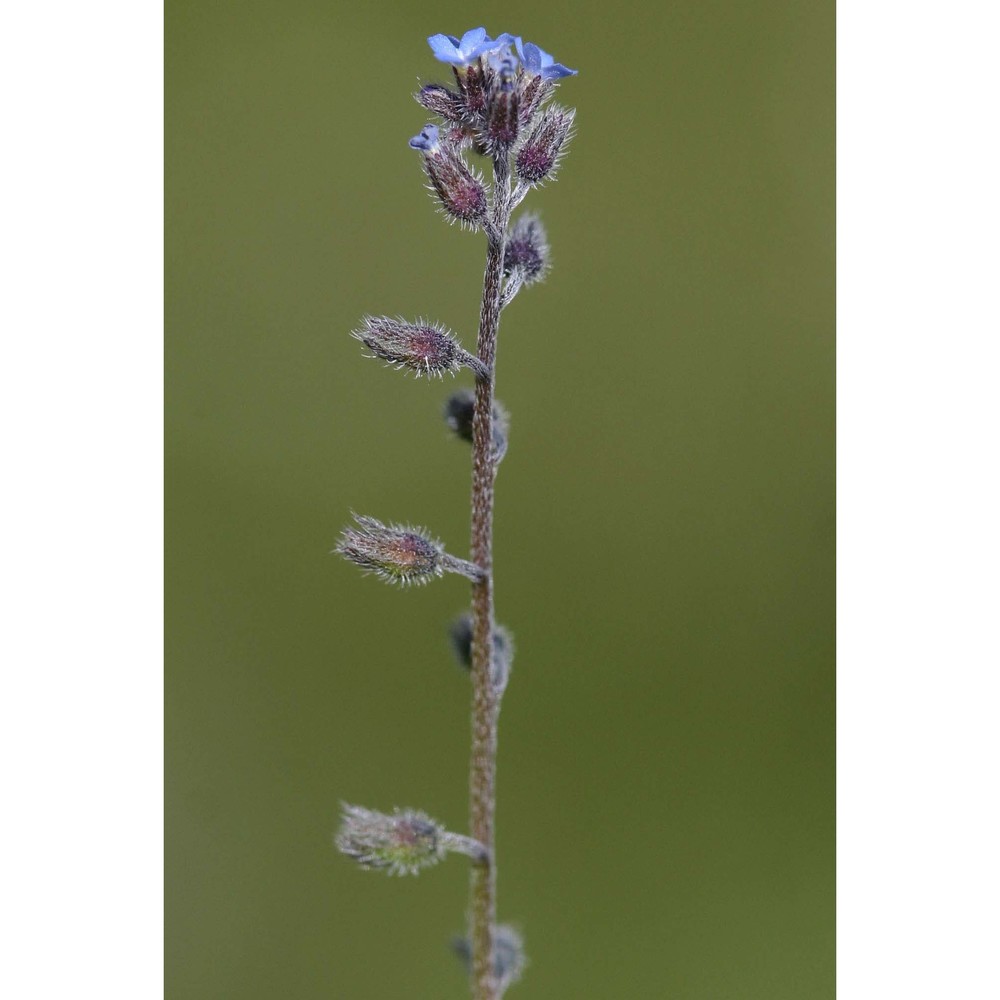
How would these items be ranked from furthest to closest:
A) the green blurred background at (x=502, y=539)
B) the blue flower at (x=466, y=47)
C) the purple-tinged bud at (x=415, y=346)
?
the green blurred background at (x=502, y=539) < the purple-tinged bud at (x=415, y=346) < the blue flower at (x=466, y=47)

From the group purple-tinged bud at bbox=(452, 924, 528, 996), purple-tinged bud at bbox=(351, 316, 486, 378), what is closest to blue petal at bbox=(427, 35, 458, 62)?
purple-tinged bud at bbox=(351, 316, 486, 378)

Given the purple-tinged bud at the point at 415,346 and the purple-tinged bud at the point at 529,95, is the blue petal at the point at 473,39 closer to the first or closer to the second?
the purple-tinged bud at the point at 529,95

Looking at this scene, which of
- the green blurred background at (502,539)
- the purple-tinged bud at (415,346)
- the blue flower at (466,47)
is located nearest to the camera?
the blue flower at (466,47)

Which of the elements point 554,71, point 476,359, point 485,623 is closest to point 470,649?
point 485,623

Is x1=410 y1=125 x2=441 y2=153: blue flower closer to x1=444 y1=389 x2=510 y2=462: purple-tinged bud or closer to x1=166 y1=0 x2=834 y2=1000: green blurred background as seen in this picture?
x1=444 y1=389 x2=510 y2=462: purple-tinged bud

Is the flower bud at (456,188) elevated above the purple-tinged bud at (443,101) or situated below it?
below

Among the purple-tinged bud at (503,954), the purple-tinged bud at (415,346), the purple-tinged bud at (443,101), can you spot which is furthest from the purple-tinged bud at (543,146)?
the purple-tinged bud at (503,954)

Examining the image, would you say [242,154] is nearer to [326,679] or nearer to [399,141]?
[399,141]
